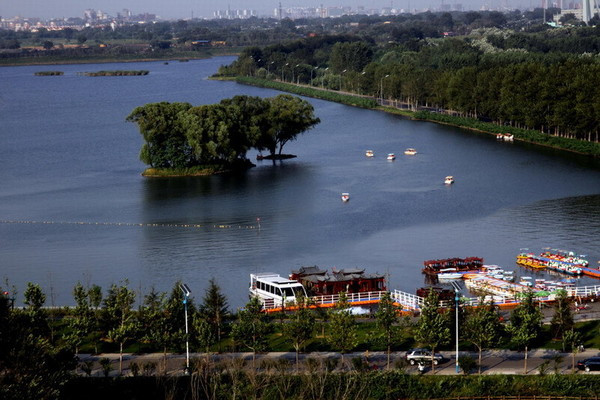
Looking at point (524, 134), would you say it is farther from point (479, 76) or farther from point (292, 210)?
point (292, 210)

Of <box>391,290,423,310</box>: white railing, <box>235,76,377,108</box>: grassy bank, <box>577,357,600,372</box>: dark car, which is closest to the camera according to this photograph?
<box>577,357,600,372</box>: dark car

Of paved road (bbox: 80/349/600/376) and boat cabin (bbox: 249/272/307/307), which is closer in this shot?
paved road (bbox: 80/349/600/376)

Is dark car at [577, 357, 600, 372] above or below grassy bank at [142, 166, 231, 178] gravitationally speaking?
below

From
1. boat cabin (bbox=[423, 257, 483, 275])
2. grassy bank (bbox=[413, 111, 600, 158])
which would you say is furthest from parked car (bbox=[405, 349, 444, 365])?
grassy bank (bbox=[413, 111, 600, 158])

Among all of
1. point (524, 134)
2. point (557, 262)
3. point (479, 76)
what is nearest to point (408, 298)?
point (557, 262)

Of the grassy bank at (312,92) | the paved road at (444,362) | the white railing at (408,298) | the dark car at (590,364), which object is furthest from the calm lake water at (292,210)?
the grassy bank at (312,92)

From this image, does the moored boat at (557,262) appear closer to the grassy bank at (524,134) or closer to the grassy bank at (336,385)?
the grassy bank at (336,385)

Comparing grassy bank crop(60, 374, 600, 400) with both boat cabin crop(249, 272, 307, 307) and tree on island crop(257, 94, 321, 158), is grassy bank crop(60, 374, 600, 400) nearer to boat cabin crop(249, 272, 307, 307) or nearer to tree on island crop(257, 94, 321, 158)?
boat cabin crop(249, 272, 307, 307)
